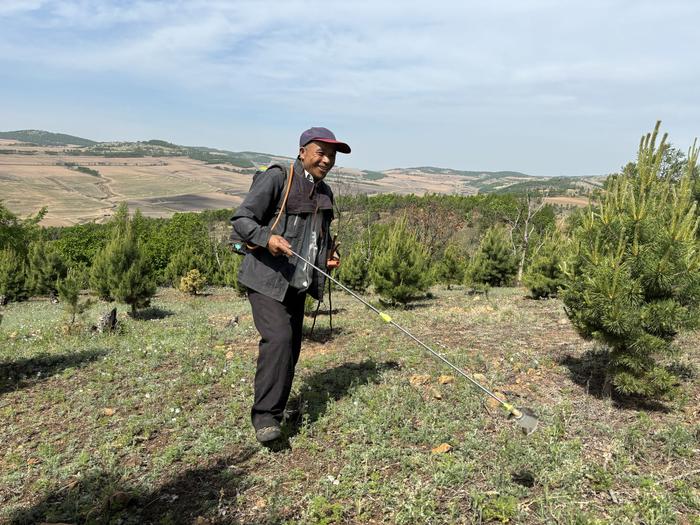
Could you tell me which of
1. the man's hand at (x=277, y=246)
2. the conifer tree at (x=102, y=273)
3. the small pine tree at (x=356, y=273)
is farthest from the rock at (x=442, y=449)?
the small pine tree at (x=356, y=273)

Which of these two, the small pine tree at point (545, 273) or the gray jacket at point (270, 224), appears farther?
the small pine tree at point (545, 273)

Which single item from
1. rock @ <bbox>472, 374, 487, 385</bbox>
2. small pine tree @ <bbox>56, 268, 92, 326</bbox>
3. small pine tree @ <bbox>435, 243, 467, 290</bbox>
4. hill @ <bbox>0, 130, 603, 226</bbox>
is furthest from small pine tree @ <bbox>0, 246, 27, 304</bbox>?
hill @ <bbox>0, 130, 603, 226</bbox>

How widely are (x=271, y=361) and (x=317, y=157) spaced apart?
1.82 m

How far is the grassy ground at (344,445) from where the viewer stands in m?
3.02

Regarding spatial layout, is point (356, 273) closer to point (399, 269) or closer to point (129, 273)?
point (399, 269)

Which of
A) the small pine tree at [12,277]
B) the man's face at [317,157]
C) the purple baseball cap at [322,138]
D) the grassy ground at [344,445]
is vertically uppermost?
the purple baseball cap at [322,138]

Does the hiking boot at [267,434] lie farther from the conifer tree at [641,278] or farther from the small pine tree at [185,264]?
the small pine tree at [185,264]

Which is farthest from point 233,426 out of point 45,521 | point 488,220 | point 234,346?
point 488,220

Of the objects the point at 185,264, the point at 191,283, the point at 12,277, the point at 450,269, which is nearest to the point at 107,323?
the point at 191,283

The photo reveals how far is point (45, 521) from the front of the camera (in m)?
2.91

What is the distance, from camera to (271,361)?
359cm

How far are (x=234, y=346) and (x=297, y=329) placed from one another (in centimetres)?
351

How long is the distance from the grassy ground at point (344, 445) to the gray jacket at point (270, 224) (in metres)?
1.46

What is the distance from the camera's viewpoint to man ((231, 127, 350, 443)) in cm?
359
